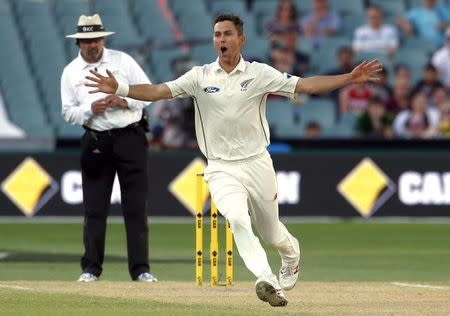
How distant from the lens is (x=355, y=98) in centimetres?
2222

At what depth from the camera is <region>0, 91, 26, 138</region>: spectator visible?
71.2ft

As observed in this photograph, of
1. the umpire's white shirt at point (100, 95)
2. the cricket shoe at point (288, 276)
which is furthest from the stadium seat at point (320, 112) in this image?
the cricket shoe at point (288, 276)

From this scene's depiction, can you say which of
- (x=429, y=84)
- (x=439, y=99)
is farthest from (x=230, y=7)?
(x=439, y=99)

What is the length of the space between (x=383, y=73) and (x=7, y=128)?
17.6ft

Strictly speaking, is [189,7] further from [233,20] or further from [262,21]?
[233,20]

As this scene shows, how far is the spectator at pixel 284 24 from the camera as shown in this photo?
2325cm

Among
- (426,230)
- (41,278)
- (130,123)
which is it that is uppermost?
(130,123)

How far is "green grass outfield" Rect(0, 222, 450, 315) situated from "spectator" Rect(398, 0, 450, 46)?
15.9ft

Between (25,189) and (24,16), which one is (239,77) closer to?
(25,189)

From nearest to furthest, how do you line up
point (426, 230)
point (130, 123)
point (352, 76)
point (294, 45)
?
point (352, 76), point (130, 123), point (426, 230), point (294, 45)

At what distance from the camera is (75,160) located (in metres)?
20.1

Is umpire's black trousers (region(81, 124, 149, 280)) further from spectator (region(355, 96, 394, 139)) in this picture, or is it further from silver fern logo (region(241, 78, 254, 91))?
spectator (region(355, 96, 394, 139))

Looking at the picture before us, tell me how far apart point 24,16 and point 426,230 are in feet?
25.0

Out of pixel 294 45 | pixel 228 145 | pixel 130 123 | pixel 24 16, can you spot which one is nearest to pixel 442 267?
pixel 130 123
